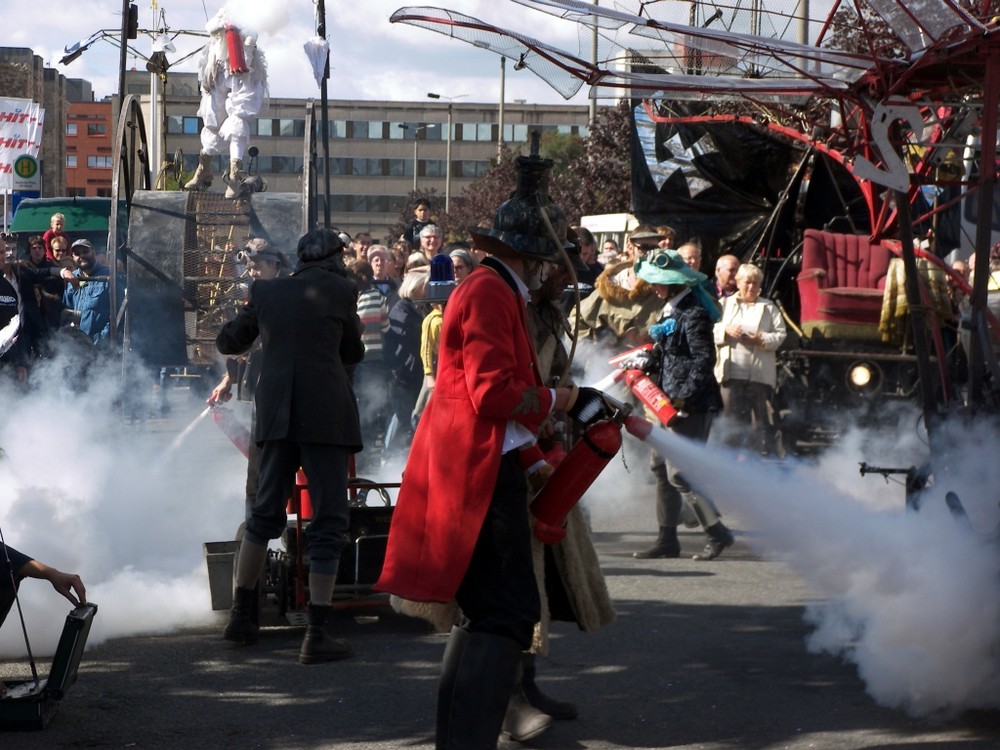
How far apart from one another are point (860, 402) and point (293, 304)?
658 centimetres

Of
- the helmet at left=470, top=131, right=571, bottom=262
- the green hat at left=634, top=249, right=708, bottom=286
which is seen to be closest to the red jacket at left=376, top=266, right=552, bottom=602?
the helmet at left=470, top=131, right=571, bottom=262

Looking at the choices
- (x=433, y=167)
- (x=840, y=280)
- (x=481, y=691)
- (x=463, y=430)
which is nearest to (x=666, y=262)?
(x=840, y=280)

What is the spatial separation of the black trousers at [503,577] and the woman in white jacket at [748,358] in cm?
606

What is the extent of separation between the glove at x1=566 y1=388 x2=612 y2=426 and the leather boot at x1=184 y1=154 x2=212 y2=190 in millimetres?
8205

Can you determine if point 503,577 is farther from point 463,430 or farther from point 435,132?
point 435,132

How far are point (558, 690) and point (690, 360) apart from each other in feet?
10.4

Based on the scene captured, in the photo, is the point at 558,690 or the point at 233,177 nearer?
the point at 558,690

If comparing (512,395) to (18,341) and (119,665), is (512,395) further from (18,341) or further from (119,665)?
(18,341)

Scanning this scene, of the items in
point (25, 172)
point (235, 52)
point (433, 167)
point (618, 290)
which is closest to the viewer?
point (618, 290)

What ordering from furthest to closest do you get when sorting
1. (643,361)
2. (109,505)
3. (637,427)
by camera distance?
(643,361) < (109,505) < (637,427)

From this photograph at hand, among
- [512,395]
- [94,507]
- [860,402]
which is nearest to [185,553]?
[94,507]

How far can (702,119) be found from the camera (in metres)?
11.9

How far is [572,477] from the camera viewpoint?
4059 mm

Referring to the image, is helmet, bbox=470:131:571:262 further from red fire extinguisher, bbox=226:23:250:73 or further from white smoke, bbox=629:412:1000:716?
red fire extinguisher, bbox=226:23:250:73
